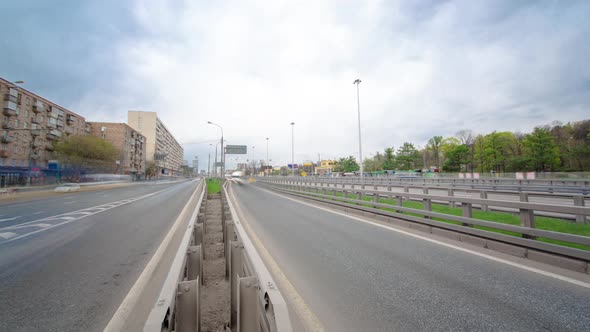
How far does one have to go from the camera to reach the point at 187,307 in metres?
2.20

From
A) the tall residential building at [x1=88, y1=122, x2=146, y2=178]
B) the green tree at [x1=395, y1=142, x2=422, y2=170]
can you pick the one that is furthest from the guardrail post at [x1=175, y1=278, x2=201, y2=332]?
the green tree at [x1=395, y1=142, x2=422, y2=170]

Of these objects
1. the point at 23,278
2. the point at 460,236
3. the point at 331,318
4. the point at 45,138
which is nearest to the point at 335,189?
the point at 460,236

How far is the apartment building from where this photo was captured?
3903 centimetres

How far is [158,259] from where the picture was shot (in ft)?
16.5

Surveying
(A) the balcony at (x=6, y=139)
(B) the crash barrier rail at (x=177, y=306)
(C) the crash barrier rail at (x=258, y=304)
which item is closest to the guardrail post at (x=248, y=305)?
(C) the crash barrier rail at (x=258, y=304)

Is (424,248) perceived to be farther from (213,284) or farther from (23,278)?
(23,278)

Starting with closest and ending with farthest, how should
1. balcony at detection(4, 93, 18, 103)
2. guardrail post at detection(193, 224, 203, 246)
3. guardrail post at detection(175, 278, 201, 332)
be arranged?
guardrail post at detection(175, 278, 201, 332) < guardrail post at detection(193, 224, 203, 246) < balcony at detection(4, 93, 18, 103)

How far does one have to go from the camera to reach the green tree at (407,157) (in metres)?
85.9

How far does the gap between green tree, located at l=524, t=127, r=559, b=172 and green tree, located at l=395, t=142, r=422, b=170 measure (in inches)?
1270

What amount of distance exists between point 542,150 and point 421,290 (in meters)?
73.5

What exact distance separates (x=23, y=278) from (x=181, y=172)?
193 metres

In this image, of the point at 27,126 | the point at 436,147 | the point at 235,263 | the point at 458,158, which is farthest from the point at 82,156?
the point at 436,147

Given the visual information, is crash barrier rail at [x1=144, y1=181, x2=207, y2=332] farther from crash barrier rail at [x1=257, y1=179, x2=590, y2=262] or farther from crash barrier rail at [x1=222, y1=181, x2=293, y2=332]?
crash barrier rail at [x1=257, y1=179, x2=590, y2=262]

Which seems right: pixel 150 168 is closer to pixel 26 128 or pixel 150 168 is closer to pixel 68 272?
pixel 26 128
